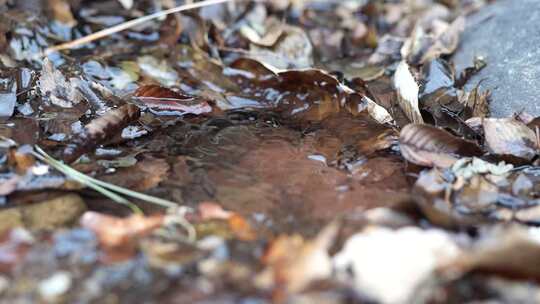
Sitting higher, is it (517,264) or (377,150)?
(517,264)

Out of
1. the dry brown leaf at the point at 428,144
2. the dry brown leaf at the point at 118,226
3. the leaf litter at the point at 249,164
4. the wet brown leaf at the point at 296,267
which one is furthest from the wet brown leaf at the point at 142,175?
the dry brown leaf at the point at 428,144

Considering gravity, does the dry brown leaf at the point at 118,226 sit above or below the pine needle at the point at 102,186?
above

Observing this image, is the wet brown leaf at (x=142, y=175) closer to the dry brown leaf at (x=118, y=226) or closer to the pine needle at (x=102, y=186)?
the pine needle at (x=102, y=186)

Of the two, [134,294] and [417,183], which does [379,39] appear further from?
[134,294]

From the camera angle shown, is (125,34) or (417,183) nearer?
(417,183)

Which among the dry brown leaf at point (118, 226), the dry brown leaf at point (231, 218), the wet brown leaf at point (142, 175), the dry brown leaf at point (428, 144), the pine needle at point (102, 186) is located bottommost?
the wet brown leaf at point (142, 175)

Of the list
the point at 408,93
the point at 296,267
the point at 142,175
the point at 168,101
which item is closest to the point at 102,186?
the point at 142,175

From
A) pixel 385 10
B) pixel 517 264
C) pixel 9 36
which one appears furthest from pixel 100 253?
pixel 385 10

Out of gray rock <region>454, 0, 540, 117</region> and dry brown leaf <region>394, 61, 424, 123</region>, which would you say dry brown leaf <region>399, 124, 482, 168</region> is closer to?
dry brown leaf <region>394, 61, 424, 123</region>
